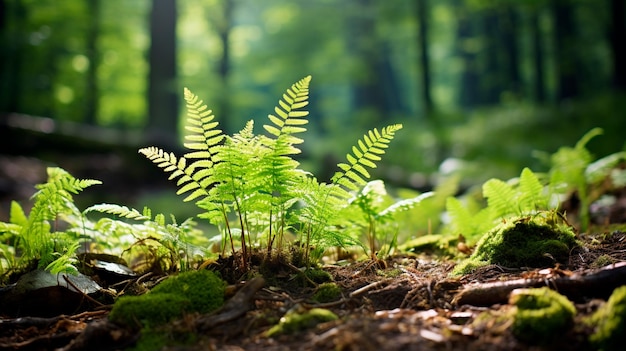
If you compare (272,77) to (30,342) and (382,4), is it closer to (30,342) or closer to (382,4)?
(382,4)

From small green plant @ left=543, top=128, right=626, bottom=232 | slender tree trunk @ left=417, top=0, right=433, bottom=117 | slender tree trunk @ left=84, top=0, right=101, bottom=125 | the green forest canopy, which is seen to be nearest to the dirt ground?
small green plant @ left=543, top=128, right=626, bottom=232

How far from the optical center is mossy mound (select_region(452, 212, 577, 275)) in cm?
293

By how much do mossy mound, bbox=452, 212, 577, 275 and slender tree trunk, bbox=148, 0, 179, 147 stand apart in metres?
11.7

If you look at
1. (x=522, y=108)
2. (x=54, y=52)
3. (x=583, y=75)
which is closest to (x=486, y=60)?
(x=583, y=75)

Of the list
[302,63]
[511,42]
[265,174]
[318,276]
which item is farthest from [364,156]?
[511,42]

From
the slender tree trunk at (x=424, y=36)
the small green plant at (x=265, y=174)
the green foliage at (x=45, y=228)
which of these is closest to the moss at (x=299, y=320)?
the small green plant at (x=265, y=174)

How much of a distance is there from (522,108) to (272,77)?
1272cm

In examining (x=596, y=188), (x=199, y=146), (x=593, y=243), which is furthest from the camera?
(x=596, y=188)

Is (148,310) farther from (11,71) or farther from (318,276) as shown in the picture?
(11,71)

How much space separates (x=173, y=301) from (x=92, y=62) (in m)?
18.5

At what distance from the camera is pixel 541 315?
2.06 m

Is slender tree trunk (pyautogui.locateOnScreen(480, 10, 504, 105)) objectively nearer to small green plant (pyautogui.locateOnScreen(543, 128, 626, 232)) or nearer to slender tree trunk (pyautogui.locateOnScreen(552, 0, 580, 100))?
slender tree trunk (pyautogui.locateOnScreen(552, 0, 580, 100))

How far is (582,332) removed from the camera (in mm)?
2021

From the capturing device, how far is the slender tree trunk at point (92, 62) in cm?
1770
